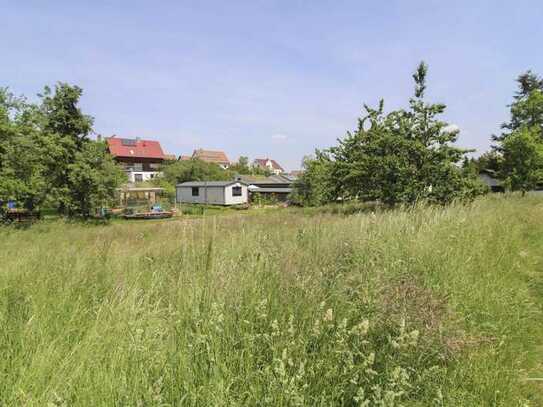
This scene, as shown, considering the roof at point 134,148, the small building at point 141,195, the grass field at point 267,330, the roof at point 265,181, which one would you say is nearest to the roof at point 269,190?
the roof at point 265,181

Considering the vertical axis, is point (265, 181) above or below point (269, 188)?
above

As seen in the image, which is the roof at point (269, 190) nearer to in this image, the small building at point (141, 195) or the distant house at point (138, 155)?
the small building at point (141, 195)

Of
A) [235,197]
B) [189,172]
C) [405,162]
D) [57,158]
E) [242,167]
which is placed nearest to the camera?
[405,162]

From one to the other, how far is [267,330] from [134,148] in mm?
69146

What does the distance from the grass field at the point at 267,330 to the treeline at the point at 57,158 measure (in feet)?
64.2

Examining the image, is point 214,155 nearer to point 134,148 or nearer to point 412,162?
point 134,148

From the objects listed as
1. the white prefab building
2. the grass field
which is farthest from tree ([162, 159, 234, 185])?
the grass field

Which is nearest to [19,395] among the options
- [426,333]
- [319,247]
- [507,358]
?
[426,333]

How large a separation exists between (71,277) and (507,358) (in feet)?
11.5

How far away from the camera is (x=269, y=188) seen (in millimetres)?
51750

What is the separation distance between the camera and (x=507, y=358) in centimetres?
216

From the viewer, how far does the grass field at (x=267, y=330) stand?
1.36m

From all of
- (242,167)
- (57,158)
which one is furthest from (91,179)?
(242,167)

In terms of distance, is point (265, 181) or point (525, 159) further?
point (265, 181)
